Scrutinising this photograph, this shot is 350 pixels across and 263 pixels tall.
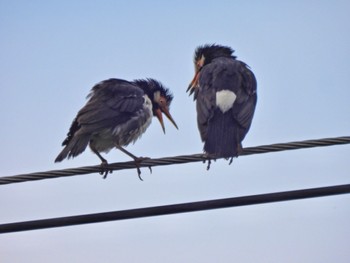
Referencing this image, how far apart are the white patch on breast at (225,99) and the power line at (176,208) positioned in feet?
8.05

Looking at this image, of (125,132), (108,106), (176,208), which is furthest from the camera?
(125,132)

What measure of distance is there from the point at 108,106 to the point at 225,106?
1.52 m

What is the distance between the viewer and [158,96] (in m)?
9.89

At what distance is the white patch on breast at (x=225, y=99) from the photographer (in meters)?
7.45

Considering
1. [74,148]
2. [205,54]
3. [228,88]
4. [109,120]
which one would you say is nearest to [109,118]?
[109,120]

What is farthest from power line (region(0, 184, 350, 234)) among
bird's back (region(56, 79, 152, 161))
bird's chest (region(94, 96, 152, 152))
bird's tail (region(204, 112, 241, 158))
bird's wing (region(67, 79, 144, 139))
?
bird's chest (region(94, 96, 152, 152))

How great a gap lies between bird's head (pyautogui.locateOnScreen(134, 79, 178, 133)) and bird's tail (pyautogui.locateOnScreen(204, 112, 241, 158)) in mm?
2553

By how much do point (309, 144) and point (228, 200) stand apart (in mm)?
953

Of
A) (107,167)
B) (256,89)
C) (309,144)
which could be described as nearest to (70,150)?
(107,167)

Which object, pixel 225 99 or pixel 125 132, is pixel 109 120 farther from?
pixel 225 99

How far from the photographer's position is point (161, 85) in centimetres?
1001

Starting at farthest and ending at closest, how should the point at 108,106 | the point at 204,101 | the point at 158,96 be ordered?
1. the point at 158,96
2. the point at 108,106
3. the point at 204,101

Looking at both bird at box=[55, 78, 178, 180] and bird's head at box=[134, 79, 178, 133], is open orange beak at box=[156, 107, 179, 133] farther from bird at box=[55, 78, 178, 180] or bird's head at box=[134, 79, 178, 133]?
bird at box=[55, 78, 178, 180]

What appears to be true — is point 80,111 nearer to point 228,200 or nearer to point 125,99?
point 125,99
